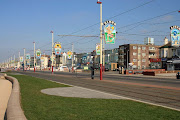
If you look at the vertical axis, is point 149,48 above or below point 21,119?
above

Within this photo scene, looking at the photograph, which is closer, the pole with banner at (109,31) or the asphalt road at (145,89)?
the asphalt road at (145,89)

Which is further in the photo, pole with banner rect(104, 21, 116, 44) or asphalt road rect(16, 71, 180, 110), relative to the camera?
pole with banner rect(104, 21, 116, 44)

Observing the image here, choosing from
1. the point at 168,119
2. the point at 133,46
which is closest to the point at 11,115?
the point at 168,119

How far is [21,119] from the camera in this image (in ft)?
16.7

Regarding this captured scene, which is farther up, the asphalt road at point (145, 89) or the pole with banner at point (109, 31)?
the pole with banner at point (109, 31)

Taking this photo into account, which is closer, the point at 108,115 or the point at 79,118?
the point at 79,118

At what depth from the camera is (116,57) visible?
98188mm

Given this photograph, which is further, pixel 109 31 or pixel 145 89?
pixel 109 31

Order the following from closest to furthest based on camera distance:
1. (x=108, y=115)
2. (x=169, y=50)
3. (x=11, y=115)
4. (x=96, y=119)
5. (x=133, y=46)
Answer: (x=11, y=115)
(x=96, y=119)
(x=108, y=115)
(x=169, y=50)
(x=133, y=46)

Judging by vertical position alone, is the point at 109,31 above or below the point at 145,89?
above

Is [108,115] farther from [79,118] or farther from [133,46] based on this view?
[133,46]

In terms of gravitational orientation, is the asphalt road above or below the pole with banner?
below

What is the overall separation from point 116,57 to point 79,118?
9302 cm

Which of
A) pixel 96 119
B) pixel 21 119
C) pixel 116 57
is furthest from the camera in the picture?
pixel 116 57
